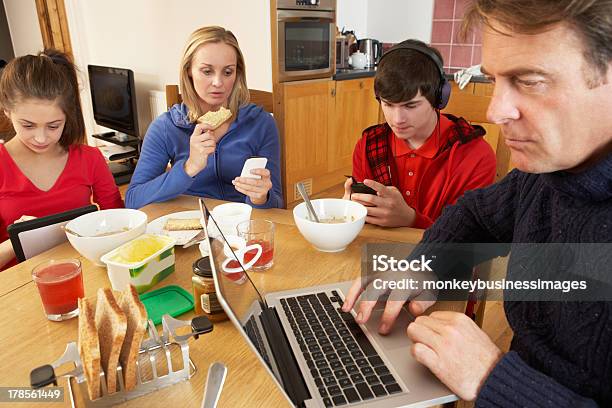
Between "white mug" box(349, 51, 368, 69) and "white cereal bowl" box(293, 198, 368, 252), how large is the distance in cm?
302

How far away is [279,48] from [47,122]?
6.46ft

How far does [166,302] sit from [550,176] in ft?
2.44

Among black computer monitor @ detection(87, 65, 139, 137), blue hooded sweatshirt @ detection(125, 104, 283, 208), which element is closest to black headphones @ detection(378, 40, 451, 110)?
blue hooded sweatshirt @ detection(125, 104, 283, 208)

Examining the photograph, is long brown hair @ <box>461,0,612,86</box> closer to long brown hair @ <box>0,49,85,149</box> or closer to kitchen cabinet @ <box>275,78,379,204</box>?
long brown hair @ <box>0,49,85,149</box>

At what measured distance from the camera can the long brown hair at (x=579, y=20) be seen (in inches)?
21.7

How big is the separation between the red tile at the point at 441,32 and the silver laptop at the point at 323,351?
12.0 feet

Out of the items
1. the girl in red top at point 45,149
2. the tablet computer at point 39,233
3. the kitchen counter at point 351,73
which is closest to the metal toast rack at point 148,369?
the tablet computer at point 39,233

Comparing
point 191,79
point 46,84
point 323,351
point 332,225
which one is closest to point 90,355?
point 323,351

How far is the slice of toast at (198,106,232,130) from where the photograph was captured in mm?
1692

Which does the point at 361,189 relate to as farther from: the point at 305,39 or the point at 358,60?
the point at 358,60

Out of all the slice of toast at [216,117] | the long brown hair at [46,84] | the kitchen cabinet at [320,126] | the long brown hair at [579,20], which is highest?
the long brown hair at [579,20]

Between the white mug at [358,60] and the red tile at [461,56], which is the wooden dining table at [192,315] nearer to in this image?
the white mug at [358,60]

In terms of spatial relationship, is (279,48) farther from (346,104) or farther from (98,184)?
(98,184)

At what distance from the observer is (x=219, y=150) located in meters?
1.83
